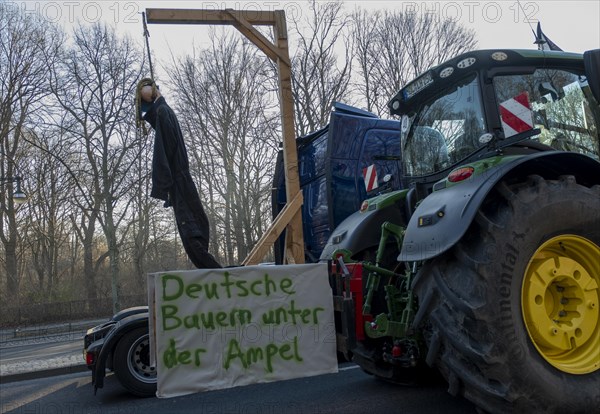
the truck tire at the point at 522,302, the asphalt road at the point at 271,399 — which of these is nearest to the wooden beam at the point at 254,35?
the truck tire at the point at 522,302

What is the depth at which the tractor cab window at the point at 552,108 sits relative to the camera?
3.75m

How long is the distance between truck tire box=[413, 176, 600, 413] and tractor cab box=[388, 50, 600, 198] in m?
0.64

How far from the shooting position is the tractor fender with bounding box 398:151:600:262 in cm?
300

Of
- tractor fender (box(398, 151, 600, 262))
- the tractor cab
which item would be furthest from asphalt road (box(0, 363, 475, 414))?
the tractor cab

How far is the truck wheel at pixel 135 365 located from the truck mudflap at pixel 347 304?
268cm

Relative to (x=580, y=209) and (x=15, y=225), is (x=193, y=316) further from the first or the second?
(x=15, y=225)

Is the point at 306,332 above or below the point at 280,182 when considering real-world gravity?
below

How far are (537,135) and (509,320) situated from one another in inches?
65.4

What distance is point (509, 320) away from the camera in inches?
112

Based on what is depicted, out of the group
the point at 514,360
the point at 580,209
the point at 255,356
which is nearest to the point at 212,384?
the point at 255,356

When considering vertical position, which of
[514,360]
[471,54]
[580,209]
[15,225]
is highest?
→ [15,225]

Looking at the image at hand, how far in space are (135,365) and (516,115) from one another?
4.50 m

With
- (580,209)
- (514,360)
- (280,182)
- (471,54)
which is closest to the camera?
(514,360)

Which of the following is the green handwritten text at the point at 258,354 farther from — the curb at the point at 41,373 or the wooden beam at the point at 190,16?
the curb at the point at 41,373
